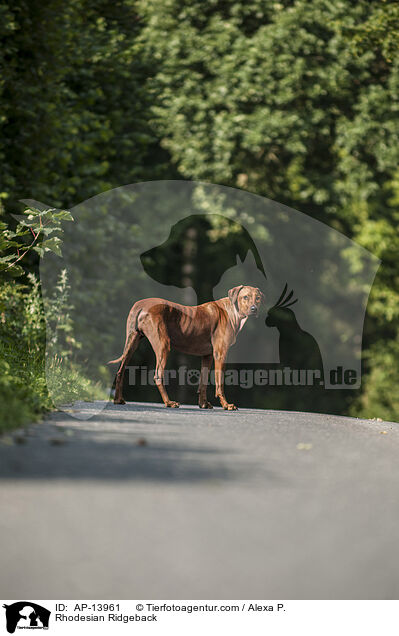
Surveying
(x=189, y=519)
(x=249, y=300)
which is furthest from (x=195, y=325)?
(x=189, y=519)

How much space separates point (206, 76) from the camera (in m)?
15.9

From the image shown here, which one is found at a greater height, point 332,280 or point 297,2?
point 297,2

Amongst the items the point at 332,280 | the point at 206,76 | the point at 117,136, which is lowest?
the point at 332,280

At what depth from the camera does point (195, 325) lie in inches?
265

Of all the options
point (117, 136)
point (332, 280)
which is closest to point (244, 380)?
point (332, 280)

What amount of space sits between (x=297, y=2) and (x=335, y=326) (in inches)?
429

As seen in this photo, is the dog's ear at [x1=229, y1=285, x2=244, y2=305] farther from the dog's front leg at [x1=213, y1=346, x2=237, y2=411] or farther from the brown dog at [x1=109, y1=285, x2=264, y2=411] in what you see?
the dog's front leg at [x1=213, y1=346, x2=237, y2=411]

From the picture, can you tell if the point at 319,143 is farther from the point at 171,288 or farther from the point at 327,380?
the point at 327,380
